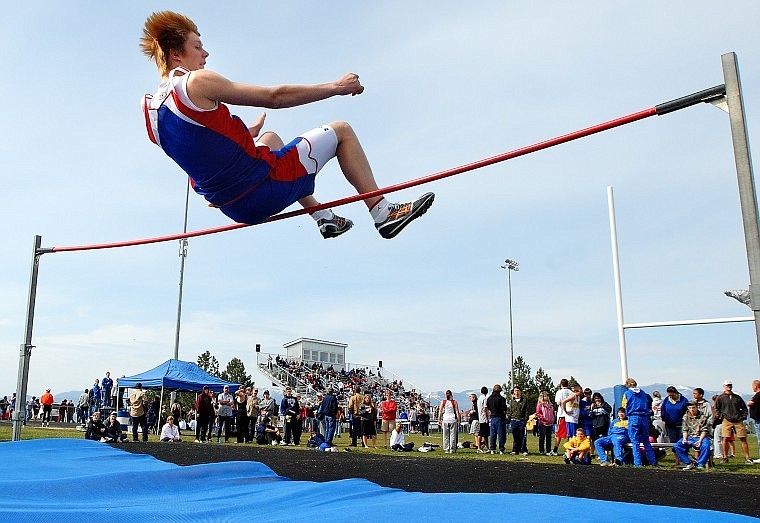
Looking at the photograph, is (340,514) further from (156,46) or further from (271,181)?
(156,46)

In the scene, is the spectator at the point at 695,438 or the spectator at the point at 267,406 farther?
the spectator at the point at 267,406

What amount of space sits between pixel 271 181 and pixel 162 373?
12967mm

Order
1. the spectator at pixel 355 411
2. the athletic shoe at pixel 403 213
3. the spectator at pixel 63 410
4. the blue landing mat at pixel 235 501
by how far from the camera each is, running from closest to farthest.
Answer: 1. the blue landing mat at pixel 235 501
2. the athletic shoe at pixel 403 213
3. the spectator at pixel 355 411
4. the spectator at pixel 63 410

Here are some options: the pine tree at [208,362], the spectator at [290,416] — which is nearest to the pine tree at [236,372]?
the pine tree at [208,362]

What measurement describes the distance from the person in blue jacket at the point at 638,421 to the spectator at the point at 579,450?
60 cm

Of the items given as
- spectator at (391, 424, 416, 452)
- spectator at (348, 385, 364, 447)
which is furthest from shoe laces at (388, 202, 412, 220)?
spectator at (348, 385, 364, 447)

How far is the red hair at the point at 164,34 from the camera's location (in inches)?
124

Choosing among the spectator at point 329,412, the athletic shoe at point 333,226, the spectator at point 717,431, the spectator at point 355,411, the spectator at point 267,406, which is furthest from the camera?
the spectator at point 267,406

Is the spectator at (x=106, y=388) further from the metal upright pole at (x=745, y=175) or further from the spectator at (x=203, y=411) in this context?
the metal upright pole at (x=745, y=175)

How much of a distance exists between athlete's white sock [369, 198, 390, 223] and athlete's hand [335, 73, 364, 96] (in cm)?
69

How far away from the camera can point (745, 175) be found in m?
2.60

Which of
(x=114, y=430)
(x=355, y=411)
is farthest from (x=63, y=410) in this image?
(x=355, y=411)

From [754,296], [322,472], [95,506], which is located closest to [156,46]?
[95,506]

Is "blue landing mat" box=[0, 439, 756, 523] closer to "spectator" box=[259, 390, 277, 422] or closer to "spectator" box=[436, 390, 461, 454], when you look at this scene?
"spectator" box=[436, 390, 461, 454]
